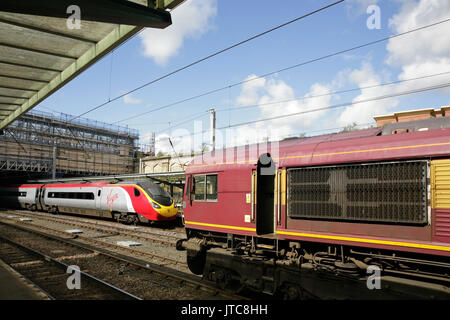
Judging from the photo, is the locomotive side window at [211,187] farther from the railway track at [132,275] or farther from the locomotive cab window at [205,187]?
the railway track at [132,275]

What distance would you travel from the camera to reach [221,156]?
9.04 metres

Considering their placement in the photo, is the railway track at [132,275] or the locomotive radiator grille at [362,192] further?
the railway track at [132,275]

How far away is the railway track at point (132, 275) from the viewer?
8641mm

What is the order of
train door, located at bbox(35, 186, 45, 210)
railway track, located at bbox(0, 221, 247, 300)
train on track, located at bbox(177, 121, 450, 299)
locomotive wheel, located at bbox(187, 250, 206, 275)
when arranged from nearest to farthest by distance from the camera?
1. train on track, located at bbox(177, 121, 450, 299)
2. railway track, located at bbox(0, 221, 247, 300)
3. locomotive wheel, located at bbox(187, 250, 206, 275)
4. train door, located at bbox(35, 186, 45, 210)

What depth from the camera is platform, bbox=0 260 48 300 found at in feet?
25.8

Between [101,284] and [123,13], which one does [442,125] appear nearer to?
[123,13]

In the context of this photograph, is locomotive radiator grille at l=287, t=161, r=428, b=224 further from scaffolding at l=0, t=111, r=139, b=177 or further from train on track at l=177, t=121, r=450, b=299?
scaffolding at l=0, t=111, r=139, b=177

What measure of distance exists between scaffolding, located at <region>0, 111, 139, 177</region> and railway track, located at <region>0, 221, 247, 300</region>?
3630 cm

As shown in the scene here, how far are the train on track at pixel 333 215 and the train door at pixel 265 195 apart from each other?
0.03 m

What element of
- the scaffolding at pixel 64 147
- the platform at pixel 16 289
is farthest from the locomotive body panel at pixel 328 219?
the scaffolding at pixel 64 147

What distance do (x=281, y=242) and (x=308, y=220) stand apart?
2.99 ft

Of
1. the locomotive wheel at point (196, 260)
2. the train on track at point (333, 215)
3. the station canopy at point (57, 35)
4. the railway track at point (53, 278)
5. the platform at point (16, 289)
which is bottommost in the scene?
the railway track at point (53, 278)

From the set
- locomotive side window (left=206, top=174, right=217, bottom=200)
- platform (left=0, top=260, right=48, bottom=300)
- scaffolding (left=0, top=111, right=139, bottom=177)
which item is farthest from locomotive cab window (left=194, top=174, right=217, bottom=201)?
scaffolding (left=0, top=111, right=139, bottom=177)
